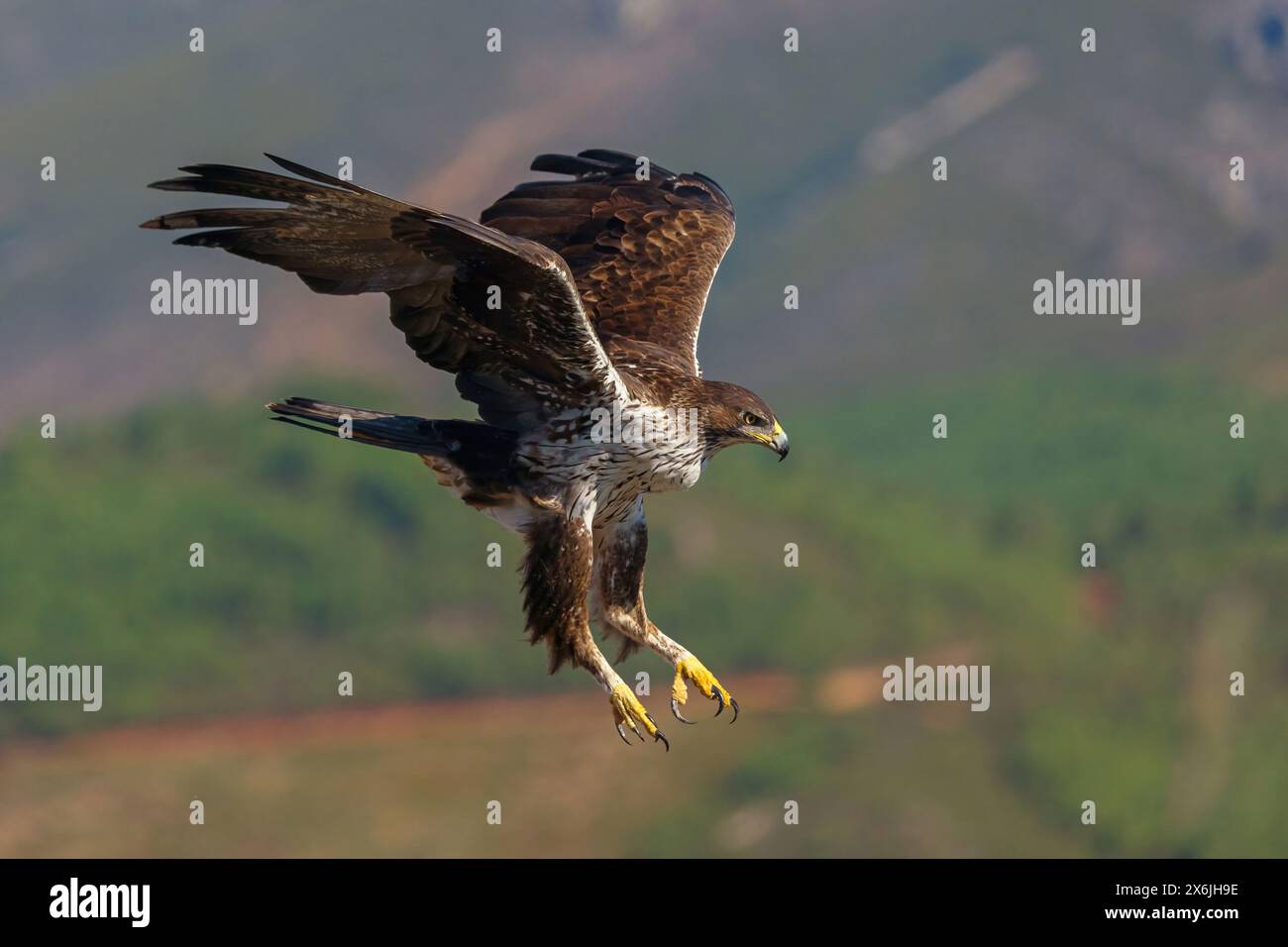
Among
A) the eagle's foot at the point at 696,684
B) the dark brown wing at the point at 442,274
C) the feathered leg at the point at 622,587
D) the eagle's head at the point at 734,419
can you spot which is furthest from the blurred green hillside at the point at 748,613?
the dark brown wing at the point at 442,274

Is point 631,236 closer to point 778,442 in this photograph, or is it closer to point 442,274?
point 778,442

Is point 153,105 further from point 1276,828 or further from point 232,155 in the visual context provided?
point 1276,828

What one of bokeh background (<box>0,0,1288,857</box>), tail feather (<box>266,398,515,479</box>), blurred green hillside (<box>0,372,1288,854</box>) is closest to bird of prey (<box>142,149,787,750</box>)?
tail feather (<box>266,398,515,479</box>)

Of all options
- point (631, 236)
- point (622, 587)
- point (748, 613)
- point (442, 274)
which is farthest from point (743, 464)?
point (442, 274)

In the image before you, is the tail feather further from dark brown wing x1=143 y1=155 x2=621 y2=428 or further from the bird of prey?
dark brown wing x1=143 y1=155 x2=621 y2=428

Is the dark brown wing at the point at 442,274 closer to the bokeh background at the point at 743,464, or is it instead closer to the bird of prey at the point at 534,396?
the bird of prey at the point at 534,396

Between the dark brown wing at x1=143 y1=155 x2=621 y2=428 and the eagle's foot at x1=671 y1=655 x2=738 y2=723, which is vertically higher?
the dark brown wing at x1=143 y1=155 x2=621 y2=428
